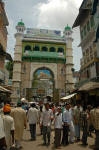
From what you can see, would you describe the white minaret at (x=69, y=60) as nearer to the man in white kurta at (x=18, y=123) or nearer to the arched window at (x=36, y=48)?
the arched window at (x=36, y=48)

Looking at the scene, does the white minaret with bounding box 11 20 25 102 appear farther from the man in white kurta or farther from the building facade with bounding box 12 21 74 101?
the man in white kurta

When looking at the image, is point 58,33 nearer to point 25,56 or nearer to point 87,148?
point 25,56

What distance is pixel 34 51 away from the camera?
110ft

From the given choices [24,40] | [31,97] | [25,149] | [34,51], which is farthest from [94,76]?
[24,40]

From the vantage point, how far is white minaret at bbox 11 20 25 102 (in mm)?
30619

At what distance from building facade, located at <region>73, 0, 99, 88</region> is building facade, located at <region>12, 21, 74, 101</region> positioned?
1605 cm

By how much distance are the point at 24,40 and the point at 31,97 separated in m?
14.3

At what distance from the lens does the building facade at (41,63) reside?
107 feet

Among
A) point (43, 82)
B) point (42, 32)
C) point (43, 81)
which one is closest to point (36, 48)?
point (42, 32)

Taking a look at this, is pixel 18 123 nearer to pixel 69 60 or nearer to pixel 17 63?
pixel 17 63

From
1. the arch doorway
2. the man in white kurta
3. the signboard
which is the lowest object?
the man in white kurta

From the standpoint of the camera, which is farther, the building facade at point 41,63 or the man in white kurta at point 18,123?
the building facade at point 41,63

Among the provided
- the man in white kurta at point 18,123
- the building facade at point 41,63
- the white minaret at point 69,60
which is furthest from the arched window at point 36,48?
the man in white kurta at point 18,123

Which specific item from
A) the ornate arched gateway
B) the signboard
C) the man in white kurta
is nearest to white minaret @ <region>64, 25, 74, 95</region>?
the signboard
